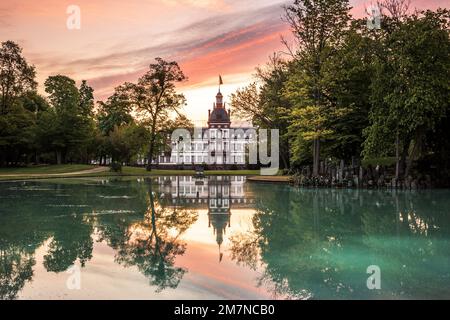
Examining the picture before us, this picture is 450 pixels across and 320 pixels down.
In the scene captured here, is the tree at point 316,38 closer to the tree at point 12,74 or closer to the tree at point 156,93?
the tree at point 156,93

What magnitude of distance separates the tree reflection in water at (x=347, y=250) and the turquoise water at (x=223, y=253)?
0.02 m

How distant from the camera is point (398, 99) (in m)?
24.6

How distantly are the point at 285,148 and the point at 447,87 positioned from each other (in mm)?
25989

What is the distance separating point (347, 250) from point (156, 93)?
49706 mm

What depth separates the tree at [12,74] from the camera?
5734 centimetres

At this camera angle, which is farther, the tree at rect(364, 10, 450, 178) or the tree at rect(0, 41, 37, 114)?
the tree at rect(0, 41, 37, 114)

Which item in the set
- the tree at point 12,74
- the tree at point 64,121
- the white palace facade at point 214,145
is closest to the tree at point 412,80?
the tree at point 64,121

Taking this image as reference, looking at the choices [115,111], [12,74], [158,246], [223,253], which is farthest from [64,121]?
[223,253]

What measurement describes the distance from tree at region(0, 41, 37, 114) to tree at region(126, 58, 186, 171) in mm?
14355

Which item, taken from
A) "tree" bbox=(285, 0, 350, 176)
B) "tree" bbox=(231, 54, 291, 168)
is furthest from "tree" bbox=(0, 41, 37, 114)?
"tree" bbox=(285, 0, 350, 176)

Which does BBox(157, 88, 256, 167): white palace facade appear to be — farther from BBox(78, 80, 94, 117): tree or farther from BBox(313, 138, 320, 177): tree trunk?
BBox(313, 138, 320, 177): tree trunk

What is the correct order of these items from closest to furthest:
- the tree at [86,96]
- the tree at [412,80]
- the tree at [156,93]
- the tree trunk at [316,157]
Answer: the tree at [412,80], the tree trunk at [316,157], the tree at [156,93], the tree at [86,96]

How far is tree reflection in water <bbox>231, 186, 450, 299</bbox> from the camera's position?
6.01m
